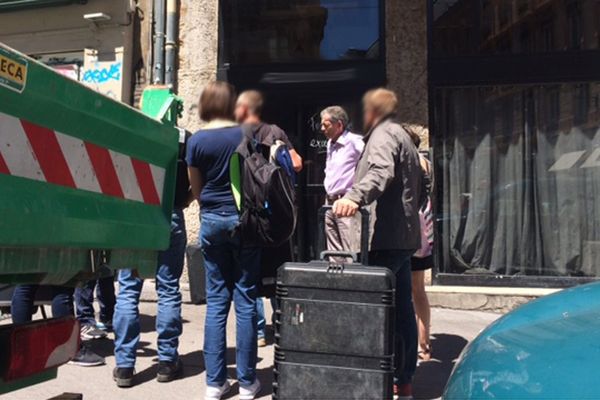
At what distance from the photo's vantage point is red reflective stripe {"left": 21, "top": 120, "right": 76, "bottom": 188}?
81.7 inches

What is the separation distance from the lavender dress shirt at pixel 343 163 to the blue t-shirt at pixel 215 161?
5.14 feet

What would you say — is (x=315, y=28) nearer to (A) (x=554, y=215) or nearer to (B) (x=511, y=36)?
(B) (x=511, y=36)

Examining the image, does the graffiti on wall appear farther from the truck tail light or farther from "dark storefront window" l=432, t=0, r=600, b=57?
the truck tail light

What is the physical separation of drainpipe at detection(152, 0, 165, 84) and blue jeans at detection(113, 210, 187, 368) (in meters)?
4.21

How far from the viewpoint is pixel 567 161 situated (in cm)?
765

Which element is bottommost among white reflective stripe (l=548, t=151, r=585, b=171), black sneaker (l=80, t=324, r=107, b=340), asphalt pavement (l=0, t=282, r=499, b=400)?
asphalt pavement (l=0, t=282, r=499, b=400)

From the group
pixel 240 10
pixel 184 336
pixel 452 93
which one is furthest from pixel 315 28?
pixel 184 336

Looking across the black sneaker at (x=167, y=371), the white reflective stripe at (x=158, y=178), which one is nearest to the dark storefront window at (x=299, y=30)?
the black sneaker at (x=167, y=371)

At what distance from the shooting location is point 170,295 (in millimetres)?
4609

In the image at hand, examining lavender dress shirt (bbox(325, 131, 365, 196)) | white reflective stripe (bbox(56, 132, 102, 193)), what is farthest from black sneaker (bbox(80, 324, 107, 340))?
white reflective stripe (bbox(56, 132, 102, 193))

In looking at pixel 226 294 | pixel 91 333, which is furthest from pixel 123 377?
pixel 91 333

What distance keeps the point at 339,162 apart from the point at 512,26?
11.4 ft

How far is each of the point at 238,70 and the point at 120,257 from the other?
Result: 592cm

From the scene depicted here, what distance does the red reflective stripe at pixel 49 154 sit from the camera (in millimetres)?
2076
